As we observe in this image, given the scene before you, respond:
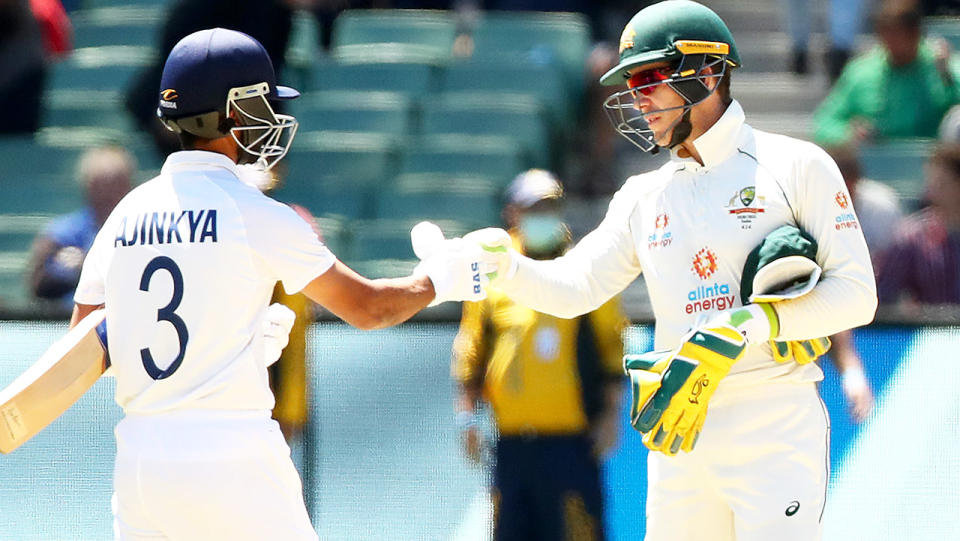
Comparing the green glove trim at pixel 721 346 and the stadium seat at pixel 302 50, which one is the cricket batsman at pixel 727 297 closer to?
the green glove trim at pixel 721 346

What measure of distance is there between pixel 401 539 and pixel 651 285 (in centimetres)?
190

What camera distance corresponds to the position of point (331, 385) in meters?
5.64

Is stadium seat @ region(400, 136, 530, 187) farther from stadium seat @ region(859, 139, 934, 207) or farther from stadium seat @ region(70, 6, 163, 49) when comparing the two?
stadium seat @ region(70, 6, 163, 49)

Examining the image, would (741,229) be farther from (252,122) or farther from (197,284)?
(197,284)

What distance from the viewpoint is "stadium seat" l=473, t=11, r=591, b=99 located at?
9.38 m

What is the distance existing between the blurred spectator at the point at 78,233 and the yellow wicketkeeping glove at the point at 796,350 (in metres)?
3.93

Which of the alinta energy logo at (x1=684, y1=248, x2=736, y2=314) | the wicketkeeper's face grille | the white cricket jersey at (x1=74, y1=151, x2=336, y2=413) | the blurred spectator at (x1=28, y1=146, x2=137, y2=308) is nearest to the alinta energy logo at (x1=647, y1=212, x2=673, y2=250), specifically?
the alinta energy logo at (x1=684, y1=248, x2=736, y2=314)

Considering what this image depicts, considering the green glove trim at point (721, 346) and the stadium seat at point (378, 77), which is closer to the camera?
the green glove trim at point (721, 346)

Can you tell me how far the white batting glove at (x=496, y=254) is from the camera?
14.3 ft

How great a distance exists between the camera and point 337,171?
8977 mm

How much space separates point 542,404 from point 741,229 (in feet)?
6.60

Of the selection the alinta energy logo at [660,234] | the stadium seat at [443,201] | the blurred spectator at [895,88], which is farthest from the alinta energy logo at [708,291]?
the stadium seat at [443,201]

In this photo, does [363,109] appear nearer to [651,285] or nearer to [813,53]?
[813,53]

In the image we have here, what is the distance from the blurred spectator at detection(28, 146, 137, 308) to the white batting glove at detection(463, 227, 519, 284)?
3.10 m
